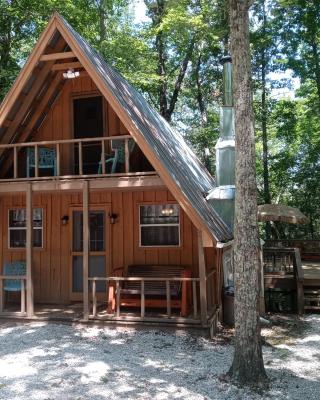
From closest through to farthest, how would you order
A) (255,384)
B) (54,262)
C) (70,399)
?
(70,399), (255,384), (54,262)

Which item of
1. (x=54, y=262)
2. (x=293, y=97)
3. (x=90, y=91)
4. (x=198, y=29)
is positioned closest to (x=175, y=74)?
(x=198, y=29)

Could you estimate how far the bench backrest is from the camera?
31.8 feet

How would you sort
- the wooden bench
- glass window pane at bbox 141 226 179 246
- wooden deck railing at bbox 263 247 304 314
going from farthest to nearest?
1. wooden deck railing at bbox 263 247 304 314
2. glass window pane at bbox 141 226 179 246
3. the wooden bench

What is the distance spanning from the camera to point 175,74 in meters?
25.8

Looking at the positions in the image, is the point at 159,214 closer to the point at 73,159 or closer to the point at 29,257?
the point at 73,159

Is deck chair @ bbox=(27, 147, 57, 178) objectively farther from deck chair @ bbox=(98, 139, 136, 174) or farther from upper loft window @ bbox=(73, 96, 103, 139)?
deck chair @ bbox=(98, 139, 136, 174)

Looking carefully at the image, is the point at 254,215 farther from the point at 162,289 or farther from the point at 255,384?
the point at 162,289

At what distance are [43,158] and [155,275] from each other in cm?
382

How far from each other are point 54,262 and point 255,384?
23.1 feet

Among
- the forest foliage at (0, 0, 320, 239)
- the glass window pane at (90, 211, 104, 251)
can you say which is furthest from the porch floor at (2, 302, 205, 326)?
the forest foliage at (0, 0, 320, 239)

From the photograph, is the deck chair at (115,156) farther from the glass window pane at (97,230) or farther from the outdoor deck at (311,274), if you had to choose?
the outdoor deck at (311,274)

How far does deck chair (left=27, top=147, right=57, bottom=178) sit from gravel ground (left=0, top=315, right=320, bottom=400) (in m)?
3.60

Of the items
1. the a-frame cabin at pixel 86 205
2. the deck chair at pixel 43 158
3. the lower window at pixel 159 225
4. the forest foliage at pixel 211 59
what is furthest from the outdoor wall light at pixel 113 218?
the forest foliage at pixel 211 59

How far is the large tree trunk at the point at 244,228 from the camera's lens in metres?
5.87
